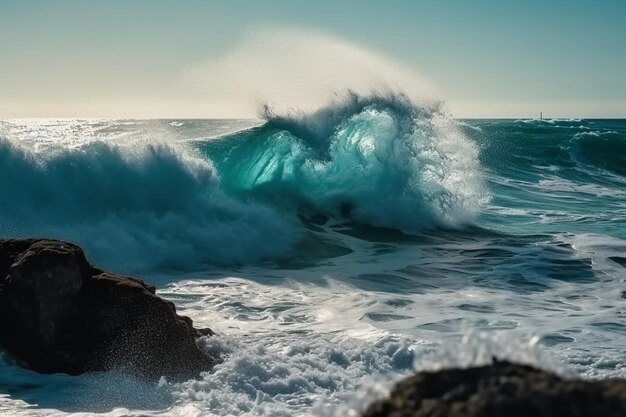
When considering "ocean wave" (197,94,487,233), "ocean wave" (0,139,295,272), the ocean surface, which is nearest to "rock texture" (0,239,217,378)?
the ocean surface

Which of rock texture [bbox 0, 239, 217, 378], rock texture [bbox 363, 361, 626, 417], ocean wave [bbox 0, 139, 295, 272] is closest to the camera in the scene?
rock texture [bbox 363, 361, 626, 417]

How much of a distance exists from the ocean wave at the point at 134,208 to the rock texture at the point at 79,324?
5.26m

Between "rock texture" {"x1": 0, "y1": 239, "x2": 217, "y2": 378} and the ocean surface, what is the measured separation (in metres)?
0.16

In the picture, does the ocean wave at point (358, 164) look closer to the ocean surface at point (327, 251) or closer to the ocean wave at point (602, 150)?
the ocean surface at point (327, 251)

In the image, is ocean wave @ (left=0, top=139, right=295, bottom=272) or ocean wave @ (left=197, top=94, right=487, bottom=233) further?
ocean wave @ (left=197, top=94, right=487, bottom=233)

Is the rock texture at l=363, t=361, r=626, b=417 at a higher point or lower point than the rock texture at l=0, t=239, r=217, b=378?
higher

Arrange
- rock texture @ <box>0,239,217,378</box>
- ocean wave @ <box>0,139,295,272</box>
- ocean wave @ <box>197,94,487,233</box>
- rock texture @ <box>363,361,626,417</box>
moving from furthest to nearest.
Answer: ocean wave @ <box>197,94,487,233</box> < ocean wave @ <box>0,139,295,272</box> < rock texture @ <box>0,239,217,378</box> < rock texture @ <box>363,361,626,417</box>

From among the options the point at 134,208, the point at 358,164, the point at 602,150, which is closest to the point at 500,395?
the point at 134,208

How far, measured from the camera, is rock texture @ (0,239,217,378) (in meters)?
5.98

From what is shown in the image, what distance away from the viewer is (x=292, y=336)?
7.46 m

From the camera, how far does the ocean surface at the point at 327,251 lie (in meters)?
5.78

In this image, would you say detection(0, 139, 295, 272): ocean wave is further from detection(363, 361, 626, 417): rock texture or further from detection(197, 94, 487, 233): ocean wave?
detection(363, 361, 626, 417): rock texture

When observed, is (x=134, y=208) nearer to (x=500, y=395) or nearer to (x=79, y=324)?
(x=79, y=324)

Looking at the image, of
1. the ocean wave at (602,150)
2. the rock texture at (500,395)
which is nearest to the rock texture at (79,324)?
the rock texture at (500,395)
